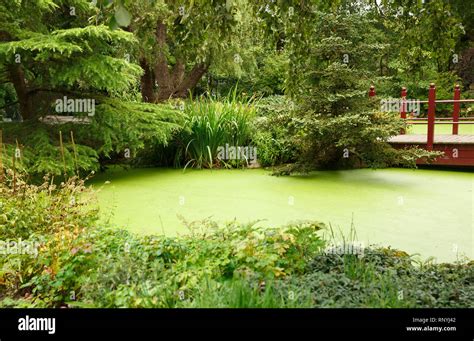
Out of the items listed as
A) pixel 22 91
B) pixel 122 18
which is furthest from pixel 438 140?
pixel 122 18

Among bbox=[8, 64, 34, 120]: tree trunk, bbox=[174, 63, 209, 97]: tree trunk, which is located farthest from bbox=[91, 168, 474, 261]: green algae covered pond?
bbox=[174, 63, 209, 97]: tree trunk

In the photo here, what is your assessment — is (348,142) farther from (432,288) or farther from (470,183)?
(432,288)

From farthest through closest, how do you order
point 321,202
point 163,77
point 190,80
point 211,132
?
1. point 190,80
2. point 163,77
3. point 211,132
4. point 321,202

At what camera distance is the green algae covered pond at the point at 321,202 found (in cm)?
361

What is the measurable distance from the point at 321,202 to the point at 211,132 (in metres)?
2.43

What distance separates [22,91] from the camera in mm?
5945

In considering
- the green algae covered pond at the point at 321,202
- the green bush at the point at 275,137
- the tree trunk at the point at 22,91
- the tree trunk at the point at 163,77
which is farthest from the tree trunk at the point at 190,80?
the tree trunk at the point at 22,91

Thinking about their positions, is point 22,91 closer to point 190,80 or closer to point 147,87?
point 147,87

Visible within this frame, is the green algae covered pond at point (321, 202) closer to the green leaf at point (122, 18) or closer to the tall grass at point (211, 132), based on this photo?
the tall grass at point (211, 132)

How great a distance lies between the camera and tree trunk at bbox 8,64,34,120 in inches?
227

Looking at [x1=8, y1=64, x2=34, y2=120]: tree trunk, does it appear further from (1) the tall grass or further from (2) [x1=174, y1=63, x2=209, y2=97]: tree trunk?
(2) [x1=174, y1=63, x2=209, y2=97]: tree trunk

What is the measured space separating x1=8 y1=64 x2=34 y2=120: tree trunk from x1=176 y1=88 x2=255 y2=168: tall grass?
1.85 metres

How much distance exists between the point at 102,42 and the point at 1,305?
345 cm
